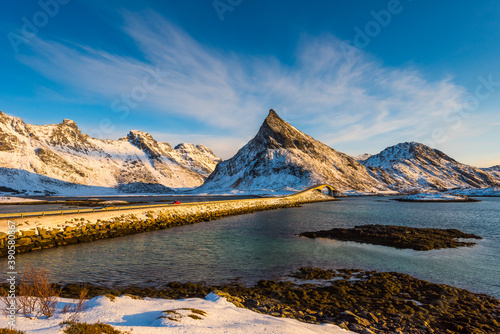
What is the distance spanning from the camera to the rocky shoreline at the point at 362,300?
10.6 metres

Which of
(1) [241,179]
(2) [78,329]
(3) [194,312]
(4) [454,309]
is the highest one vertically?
(1) [241,179]

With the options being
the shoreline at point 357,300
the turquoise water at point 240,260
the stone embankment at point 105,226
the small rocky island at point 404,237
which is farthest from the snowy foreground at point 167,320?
the small rocky island at point 404,237

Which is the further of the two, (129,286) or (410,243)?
(410,243)

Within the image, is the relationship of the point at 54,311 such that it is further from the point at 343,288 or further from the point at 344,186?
the point at 344,186

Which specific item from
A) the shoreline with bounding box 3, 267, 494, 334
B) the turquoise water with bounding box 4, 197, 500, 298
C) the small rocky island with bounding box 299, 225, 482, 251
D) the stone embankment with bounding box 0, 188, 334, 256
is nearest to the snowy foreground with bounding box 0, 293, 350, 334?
the shoreline with bounding box 3, 267, 494, 334

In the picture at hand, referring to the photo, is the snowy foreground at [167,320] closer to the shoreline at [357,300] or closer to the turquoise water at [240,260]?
the shoreline at [357,300]

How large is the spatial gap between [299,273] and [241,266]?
3.95m

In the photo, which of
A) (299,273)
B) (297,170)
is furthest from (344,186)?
(299,273)

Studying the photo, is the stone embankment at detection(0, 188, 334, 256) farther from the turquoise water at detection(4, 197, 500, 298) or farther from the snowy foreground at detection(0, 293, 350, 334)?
the snowy foreground at detection(0, 293, 350, 334)

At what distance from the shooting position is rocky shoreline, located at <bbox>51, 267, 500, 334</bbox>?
10570 mm

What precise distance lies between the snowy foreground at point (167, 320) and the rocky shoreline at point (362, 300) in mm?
1070

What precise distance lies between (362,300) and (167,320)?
30.7 feet

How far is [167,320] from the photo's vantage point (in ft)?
25.5

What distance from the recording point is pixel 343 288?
1428 cm
